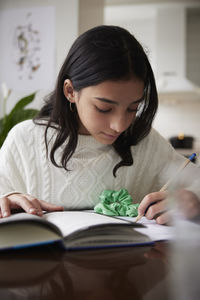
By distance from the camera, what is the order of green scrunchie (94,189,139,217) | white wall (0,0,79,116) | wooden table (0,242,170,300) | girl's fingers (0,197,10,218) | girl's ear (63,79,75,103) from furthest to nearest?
white wall (0,0,79,116), girl's ear (63,79,75,103), green scrunchie (94,189,139,217), girl's fingers (0,197,10,218), wooden table (0,242,170,300)

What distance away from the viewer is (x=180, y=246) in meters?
0.24

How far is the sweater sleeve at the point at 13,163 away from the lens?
1178mm

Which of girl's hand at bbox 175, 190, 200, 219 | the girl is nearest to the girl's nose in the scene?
the girl

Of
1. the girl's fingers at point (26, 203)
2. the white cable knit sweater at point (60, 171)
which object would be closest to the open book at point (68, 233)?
the girl's fingers at point (26, 203)

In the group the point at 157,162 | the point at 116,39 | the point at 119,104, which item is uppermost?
the point at 116,39

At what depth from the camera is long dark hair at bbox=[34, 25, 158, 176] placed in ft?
Answer: 3.11

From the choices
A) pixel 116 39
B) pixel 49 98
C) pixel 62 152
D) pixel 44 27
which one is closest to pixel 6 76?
pixel 44 27

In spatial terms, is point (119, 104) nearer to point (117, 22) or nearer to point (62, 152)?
point (62, 152)

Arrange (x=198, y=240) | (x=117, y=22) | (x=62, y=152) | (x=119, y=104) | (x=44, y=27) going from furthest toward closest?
(x=117, y=22) < (x=44, y=27) < (x=62, y=152) < (x=119, y=104) < (x=198, y=240)

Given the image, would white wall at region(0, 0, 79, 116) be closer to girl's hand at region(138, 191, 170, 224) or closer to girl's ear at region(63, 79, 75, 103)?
girl's ear at region(63, 79, 75, 103)

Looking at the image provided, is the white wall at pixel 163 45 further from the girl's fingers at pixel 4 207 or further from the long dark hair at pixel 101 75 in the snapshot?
the girl's fingers at pixel 4 207

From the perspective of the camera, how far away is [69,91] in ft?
3.61

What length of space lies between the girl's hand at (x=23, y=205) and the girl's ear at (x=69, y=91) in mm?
421

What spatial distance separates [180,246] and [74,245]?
0.30 metres
